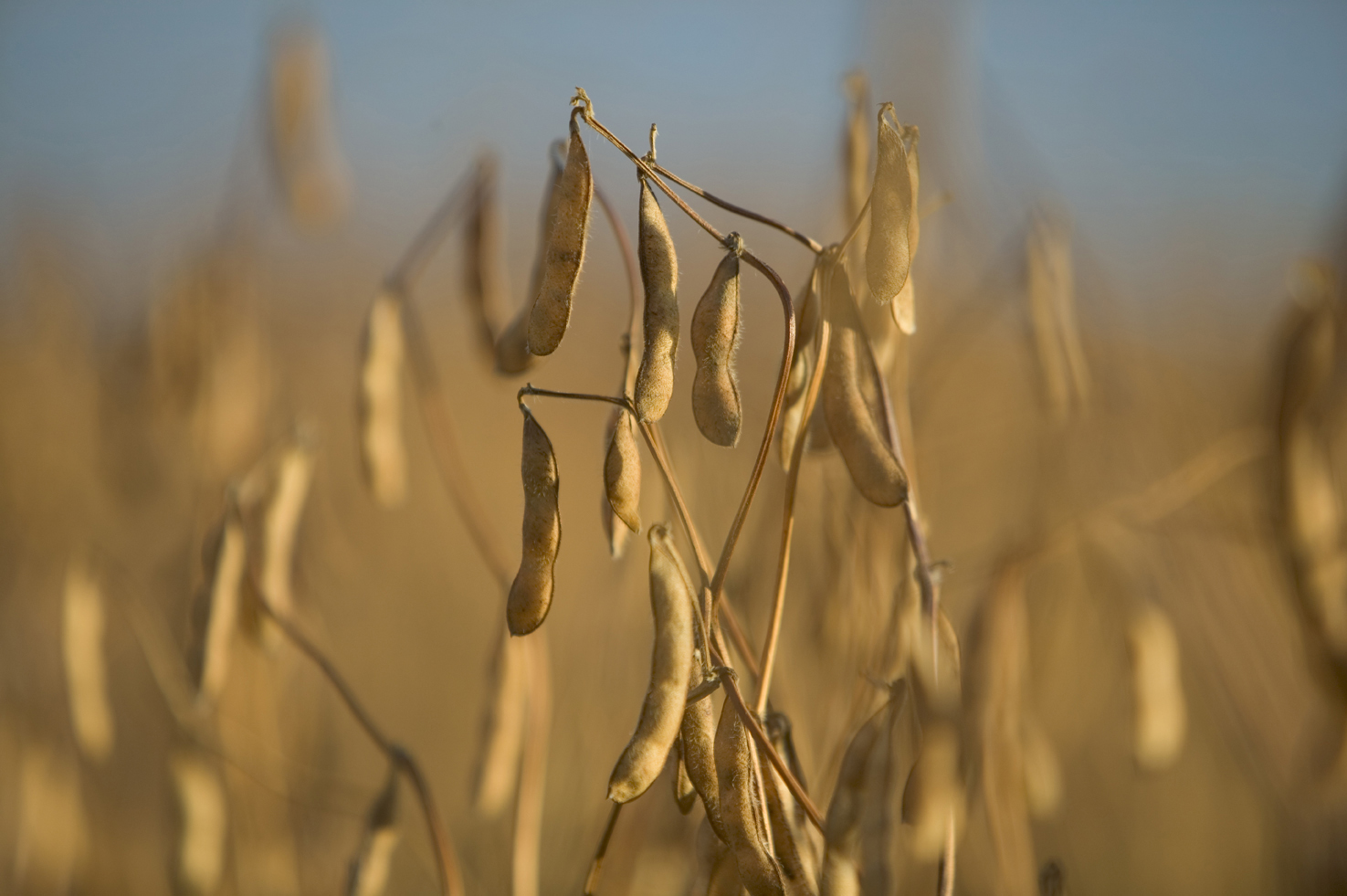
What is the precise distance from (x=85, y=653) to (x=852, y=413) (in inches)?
41.6

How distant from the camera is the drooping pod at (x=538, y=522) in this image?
684 mm

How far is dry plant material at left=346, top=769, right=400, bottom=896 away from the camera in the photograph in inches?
38.5

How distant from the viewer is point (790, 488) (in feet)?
2.35

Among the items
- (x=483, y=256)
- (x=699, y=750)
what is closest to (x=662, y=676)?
(x=699, y=750)

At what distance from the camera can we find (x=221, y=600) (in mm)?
986

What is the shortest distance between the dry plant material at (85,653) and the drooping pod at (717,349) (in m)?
0.96

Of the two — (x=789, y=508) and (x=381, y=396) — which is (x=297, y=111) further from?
(x=789, y=508)

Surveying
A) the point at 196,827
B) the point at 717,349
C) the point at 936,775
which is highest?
the point at 717,349

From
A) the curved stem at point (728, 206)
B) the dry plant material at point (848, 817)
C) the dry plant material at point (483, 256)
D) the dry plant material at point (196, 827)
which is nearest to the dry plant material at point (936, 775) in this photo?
the dry plant material at point (848, 817)

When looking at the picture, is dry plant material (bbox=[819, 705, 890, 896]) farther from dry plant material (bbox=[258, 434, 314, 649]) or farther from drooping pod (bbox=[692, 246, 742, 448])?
dry plant material (bbox=[258, 434, 314, 649])

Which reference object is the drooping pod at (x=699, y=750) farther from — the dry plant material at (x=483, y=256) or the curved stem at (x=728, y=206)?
the dry plant material at (x=483, y=256)

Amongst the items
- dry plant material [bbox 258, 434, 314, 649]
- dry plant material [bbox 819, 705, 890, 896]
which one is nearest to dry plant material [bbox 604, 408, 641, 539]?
dry plant material [bbox 819, 705, 890, 896]

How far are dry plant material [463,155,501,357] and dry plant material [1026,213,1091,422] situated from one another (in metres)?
0.66

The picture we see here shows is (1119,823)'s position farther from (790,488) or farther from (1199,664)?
(790,488)
